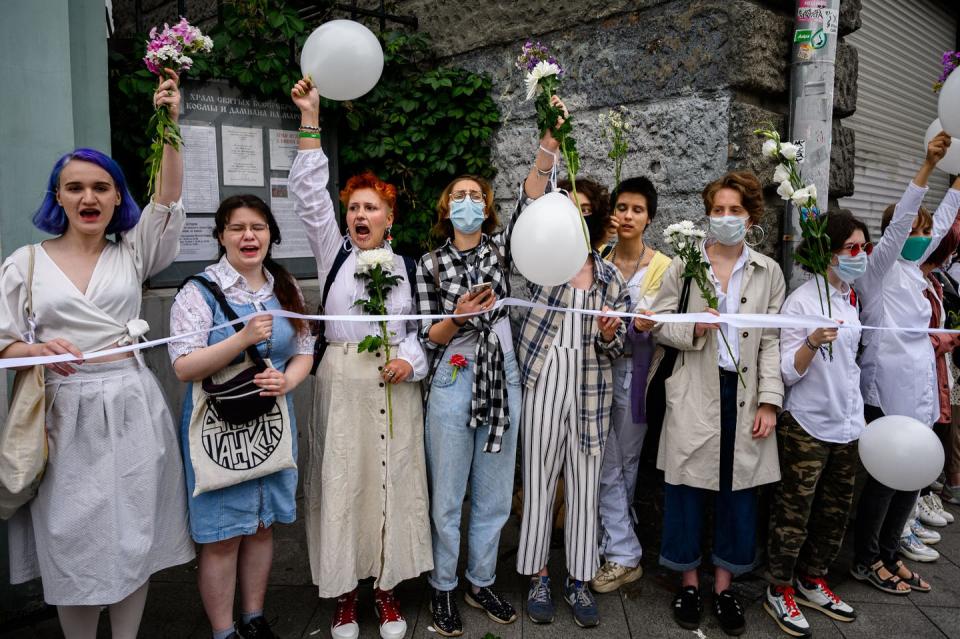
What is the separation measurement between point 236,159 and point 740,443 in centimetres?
344

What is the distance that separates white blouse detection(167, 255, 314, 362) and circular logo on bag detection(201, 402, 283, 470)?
0.93ft

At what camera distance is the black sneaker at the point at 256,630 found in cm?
312

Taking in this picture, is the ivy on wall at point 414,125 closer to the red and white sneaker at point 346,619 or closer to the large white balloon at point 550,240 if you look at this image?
the large white balloon at point 550,240

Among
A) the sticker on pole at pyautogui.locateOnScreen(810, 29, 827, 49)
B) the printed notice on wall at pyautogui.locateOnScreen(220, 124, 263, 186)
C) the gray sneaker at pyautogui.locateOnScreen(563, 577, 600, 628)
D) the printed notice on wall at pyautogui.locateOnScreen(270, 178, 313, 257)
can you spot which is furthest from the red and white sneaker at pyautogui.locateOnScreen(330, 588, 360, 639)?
the sticker on pole at pyautogui.locateOnScreen(810, 29, 827, 49)

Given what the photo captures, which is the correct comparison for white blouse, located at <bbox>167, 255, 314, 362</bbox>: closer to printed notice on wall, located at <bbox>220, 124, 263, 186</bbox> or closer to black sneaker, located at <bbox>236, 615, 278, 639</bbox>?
black sneaker, located at <bbox>236, 615, 278, 639</bbox>

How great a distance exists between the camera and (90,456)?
264 cm

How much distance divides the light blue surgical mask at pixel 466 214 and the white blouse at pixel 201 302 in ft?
2.95

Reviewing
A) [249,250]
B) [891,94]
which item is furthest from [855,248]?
[891,94]

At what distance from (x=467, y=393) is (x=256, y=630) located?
4.63 ft

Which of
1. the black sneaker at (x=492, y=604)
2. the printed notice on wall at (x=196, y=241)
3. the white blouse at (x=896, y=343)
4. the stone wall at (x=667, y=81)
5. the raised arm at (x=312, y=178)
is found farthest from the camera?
the printed notice on wall at (x=196, y=241)

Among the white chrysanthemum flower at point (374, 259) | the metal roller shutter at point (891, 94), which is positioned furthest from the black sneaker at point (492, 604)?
the metal roller shutter at point (891, 94)

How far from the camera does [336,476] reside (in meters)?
3.13

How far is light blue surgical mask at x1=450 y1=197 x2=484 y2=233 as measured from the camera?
3.24 meters

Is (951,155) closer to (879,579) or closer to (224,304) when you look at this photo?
(879,579)
